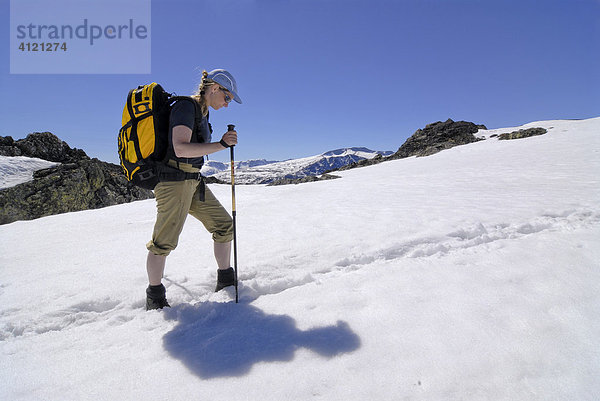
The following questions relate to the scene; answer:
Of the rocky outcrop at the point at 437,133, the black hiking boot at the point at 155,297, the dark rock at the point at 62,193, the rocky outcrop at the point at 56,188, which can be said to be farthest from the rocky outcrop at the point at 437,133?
the black hiking boot at the point at 155,297

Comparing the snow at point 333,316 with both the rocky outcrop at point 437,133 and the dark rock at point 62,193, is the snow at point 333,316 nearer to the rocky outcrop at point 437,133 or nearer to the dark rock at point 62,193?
the dark rock at point 62,193

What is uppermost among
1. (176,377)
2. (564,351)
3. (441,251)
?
(441,251)

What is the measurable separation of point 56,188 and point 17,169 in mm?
2250

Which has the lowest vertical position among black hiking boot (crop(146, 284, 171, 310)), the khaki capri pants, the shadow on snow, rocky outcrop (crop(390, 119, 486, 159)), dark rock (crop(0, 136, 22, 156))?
the shadow on snow

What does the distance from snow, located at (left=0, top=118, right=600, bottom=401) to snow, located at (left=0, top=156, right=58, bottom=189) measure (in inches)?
429

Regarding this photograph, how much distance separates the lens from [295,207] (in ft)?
A: 28.8

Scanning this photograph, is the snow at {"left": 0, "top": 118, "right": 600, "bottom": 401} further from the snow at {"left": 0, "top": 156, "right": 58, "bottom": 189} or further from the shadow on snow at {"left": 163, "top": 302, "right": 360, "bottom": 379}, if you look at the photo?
the snow at {"left": 0, "top": 156, "right": 58, "bottom": 189}

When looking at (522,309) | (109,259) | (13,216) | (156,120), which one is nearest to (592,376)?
(522,309)

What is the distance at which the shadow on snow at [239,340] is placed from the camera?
2.48 metres

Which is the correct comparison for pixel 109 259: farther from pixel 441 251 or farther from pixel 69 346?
pixel 441 251

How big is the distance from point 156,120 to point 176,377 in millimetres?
2458

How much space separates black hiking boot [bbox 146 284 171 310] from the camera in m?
3.32

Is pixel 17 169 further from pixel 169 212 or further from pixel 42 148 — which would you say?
pixel 169 212

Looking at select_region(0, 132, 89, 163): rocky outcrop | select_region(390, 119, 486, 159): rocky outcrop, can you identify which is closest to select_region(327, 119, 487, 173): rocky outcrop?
select_region(390, 119, 486, 159): rocky outcrop
